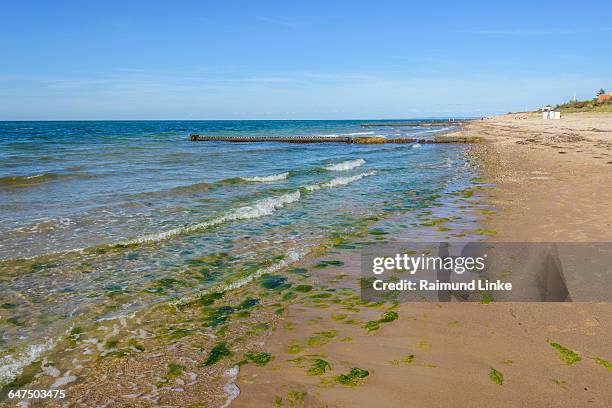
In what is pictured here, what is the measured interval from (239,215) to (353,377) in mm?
7483

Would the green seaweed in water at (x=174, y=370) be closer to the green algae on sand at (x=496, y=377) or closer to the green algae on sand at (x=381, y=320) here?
the green algae on sand at (x=381, y=320)

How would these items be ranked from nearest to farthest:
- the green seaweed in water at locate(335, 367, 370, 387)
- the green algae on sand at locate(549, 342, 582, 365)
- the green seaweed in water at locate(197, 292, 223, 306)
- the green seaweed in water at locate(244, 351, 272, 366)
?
the green seaweed in water at locate(335, 367, 370, 387) → the green algae on sand at locate(549, 342, 582, 365) → the green seaweed in water at locate(244, 351, 272, 366) → the green seaweed in water at locate(197, 292, 223, 306)

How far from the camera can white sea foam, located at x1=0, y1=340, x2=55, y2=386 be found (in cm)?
389

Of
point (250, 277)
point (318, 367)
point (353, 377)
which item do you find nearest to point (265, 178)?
point (250, 277)

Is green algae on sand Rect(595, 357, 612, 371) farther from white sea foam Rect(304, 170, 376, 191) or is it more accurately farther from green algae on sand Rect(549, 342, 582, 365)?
white sea foam Rect(304, 170, 376, 191)

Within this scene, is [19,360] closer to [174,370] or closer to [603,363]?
[174,370]

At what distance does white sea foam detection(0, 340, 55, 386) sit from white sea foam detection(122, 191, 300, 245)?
3.99m

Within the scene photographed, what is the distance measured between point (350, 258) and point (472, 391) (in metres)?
4.07

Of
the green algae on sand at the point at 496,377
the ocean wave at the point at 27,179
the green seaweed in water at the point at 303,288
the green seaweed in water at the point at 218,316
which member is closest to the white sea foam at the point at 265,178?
the ocean wave at the point at 27,179

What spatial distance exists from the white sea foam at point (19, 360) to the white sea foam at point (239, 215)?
399 centimetres

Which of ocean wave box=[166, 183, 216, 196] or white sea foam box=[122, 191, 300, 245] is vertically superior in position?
ocean wave box=[166, 183, 216, 196]

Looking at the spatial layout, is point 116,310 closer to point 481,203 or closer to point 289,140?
point 481,203

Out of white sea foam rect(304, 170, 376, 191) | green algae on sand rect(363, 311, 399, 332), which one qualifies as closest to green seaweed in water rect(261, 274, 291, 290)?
green algae on sand rect(363, 311, 399, 332)

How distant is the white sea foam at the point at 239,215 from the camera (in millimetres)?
8625
